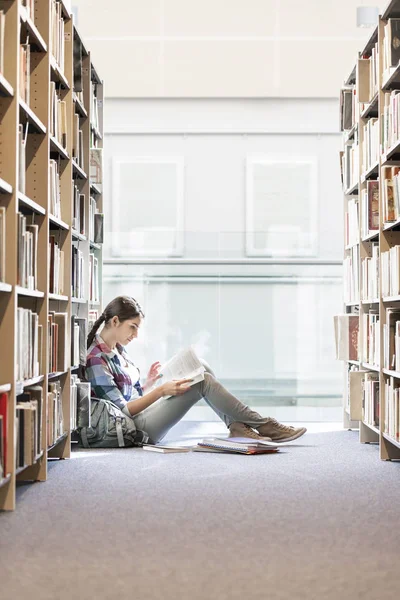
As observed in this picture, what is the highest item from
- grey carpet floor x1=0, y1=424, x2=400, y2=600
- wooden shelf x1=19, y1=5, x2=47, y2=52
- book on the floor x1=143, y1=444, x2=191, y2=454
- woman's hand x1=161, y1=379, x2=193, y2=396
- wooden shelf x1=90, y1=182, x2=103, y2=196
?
wooden shelf x1=19, y1=5, x2=47, y2=52

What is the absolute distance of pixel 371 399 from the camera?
4.83 metres

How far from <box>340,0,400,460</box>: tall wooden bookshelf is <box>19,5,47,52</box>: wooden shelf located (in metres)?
1.62

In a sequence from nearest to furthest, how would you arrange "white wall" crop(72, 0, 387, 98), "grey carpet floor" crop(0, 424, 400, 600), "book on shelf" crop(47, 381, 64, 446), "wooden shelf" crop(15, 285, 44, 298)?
"grey carpet floor" crop(0, 424, 400, 600) → "wooden shelf" crop(15, 285, 44, 298) → "book on shelf" crop(47, 381, 64, 446) → "white wall" crop(72, 0, 387, 98)

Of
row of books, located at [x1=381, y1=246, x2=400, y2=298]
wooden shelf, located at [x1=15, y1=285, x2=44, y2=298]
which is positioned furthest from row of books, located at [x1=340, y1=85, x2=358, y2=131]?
wooden shelf, located at [x1=15, y1=285, x2=44, y2=298]

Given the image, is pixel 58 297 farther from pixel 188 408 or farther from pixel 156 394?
pixel 188 408

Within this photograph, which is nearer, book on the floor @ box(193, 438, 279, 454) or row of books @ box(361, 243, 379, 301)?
book on the floor @ box(193, 438, 279, 454)

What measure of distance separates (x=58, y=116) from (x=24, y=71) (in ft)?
2.44

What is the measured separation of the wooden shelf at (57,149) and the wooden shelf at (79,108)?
0.40 meters

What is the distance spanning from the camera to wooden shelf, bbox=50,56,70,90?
401 centimetres

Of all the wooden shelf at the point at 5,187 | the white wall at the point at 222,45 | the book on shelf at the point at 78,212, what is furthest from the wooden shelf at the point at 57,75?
the white wall at the point at 222,45

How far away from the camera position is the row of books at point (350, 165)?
17.9 ft

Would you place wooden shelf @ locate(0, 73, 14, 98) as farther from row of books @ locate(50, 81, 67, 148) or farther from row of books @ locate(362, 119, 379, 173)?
row of books @ locate(362, 119, 379, 173)

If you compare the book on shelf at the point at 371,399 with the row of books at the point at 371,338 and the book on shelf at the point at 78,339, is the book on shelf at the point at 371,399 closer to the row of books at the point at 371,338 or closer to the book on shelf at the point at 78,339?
the row of books at the point at 371,338

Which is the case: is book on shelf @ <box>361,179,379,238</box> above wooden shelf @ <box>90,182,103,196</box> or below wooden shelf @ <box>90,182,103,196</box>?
below
